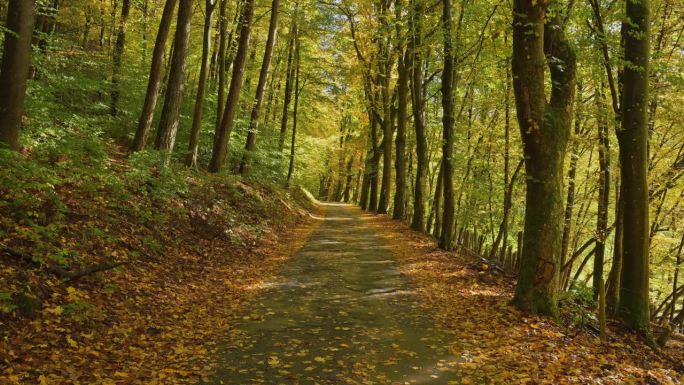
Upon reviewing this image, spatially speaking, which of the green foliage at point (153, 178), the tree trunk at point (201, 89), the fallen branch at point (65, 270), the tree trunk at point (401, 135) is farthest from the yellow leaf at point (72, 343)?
the tree trunk at point (401, 135)

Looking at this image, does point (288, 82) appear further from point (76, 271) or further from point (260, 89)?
point (76, 271)

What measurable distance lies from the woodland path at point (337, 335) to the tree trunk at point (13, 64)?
498 cm

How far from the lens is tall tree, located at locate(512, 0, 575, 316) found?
25.4ft

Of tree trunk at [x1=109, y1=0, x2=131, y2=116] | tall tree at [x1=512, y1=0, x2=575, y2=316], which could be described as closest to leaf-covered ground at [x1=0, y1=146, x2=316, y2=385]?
tall tree at [x1=512, y1=0, x2=575, y2=316]

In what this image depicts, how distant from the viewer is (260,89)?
20344 mm

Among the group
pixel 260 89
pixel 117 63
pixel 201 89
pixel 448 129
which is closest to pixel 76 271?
pixel 201 89

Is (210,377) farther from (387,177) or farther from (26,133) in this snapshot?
(387,177)

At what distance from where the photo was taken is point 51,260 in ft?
21.3

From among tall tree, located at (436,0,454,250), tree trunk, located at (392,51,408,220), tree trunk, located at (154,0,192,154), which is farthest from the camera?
tree trunk, located at (392,51,408,220)

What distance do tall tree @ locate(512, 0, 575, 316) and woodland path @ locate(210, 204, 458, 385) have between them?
2.03 meters

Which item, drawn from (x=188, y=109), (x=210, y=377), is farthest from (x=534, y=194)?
(x=188, y=109)

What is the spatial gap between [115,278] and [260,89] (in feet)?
46.8

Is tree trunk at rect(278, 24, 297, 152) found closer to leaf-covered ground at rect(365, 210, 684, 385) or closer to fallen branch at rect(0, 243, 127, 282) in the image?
leaf-covered ground at rect(365, 210, 684, 385)

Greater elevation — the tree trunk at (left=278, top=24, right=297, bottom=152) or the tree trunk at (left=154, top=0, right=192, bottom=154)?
the tree trunk at (left=278, top=24, right=297, bottom=152)
